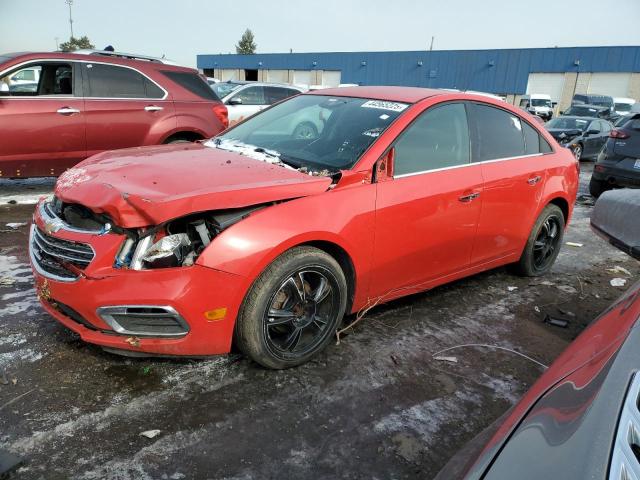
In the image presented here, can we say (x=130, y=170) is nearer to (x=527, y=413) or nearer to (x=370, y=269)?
(x=370, y=269)

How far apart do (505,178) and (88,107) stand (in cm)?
553

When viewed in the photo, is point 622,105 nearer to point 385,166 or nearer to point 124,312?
point 385,166

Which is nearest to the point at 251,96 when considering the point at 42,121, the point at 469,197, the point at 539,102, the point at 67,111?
the point at 67,111

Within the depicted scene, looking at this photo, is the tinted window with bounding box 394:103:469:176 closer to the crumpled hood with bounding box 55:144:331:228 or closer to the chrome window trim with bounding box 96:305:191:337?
the crumpled hood with bounding box 55:144:331:228

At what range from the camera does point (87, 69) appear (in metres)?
6.88

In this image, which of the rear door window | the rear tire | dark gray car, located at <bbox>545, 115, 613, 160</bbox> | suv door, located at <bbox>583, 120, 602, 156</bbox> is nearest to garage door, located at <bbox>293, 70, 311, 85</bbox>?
dark gray car, located at <bbox>545, 115, 613, 160</bbox>

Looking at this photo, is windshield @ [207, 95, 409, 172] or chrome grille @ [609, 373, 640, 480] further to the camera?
windshield @ [207, 95, 409, 172]

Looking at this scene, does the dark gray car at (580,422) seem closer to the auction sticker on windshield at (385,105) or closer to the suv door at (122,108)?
the auction sticker on windshield at (385,105)

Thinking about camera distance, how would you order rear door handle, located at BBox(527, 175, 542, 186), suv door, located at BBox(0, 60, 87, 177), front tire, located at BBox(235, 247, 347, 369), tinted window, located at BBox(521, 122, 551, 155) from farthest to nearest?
1. suv door, located at BBox(0, 60, 87, 177)
2. tinted window, located at BBox(521, 122, 551, 155)
3. rear door handle, located at BBox(527, 175, 542, 186)
4. front tire, located at BBox(235, 247, 347, 369)

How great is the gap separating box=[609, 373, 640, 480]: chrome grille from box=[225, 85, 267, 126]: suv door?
10626 mm

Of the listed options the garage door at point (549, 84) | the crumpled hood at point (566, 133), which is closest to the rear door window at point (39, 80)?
the crumpled hood at point (566, 133)

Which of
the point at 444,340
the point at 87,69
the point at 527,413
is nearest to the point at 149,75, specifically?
the point at 87,69

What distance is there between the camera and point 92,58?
6945 mm

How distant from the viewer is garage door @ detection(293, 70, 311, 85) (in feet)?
176
